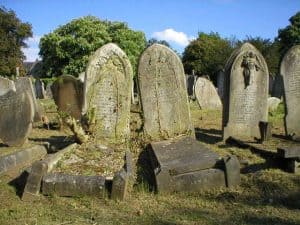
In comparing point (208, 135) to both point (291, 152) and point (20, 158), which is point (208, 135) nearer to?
point (291, 152)

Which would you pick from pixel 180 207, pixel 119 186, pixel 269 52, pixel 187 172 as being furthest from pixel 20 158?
pixel 269 52

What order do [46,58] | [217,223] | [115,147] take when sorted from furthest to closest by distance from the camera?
1. [46,58]
2. [115,147]
3. [217,223]

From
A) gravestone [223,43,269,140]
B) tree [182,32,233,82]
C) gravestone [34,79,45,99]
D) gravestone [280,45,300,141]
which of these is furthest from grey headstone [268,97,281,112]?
tree [182,32,233,82]

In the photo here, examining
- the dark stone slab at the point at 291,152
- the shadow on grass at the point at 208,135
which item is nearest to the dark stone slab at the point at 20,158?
the shadow on grass at the point at 208,135

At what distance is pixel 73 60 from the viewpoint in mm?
42094

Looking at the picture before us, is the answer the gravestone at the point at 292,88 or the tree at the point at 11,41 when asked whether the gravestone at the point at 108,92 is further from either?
the tree at the point at 11,41

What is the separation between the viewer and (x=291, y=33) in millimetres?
53469

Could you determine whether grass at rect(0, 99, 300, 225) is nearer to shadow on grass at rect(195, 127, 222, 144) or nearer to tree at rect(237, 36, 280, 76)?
shadow on grass at rect(195, 127, 222, 144)

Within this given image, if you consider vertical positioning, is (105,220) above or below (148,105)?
below

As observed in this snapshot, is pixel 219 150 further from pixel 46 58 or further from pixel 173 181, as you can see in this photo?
Result: pixel 46 58

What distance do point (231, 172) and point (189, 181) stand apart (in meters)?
0.64

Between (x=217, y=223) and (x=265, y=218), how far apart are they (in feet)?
2.05

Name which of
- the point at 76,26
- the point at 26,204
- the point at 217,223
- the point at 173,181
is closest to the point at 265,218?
the point at 217,223

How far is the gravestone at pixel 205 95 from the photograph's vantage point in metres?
16.8
